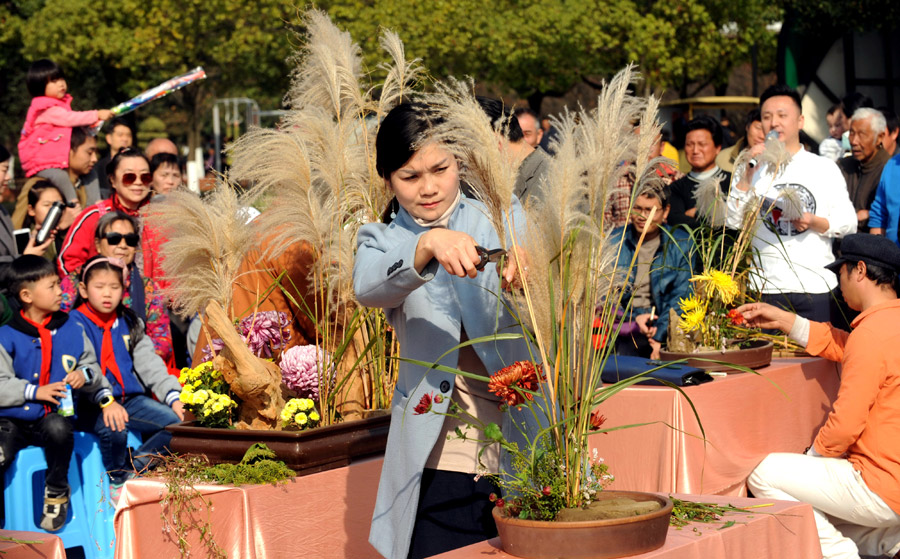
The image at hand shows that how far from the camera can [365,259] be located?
2322 mm

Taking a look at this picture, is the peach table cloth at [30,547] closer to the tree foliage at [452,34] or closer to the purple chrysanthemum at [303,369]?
the purple chrysanthemum at [303,369]

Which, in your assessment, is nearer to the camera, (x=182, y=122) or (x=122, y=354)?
(x=122, y=354)

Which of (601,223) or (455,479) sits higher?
(601,223)

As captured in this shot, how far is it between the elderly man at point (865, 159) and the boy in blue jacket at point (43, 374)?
485 cm

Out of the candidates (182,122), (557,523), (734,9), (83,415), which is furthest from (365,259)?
(182,122)

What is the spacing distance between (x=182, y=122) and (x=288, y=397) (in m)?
36.9

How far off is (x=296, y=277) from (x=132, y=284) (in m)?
2.40

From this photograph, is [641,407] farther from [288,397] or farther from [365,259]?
[365,259]

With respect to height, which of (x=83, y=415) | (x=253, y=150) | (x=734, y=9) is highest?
(x=734, y=9)

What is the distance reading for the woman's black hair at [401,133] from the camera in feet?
7.57

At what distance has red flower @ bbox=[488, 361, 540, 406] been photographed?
6.86 ft

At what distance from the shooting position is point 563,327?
7.06 ft

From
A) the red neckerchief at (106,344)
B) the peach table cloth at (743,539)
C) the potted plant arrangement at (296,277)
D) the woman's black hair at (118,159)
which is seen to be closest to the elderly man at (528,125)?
the woman's black hair at (118,159)

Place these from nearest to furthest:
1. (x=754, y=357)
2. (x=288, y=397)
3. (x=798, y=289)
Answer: (x=288, y=397), (x=754, y=357), (x=798, y=289)
